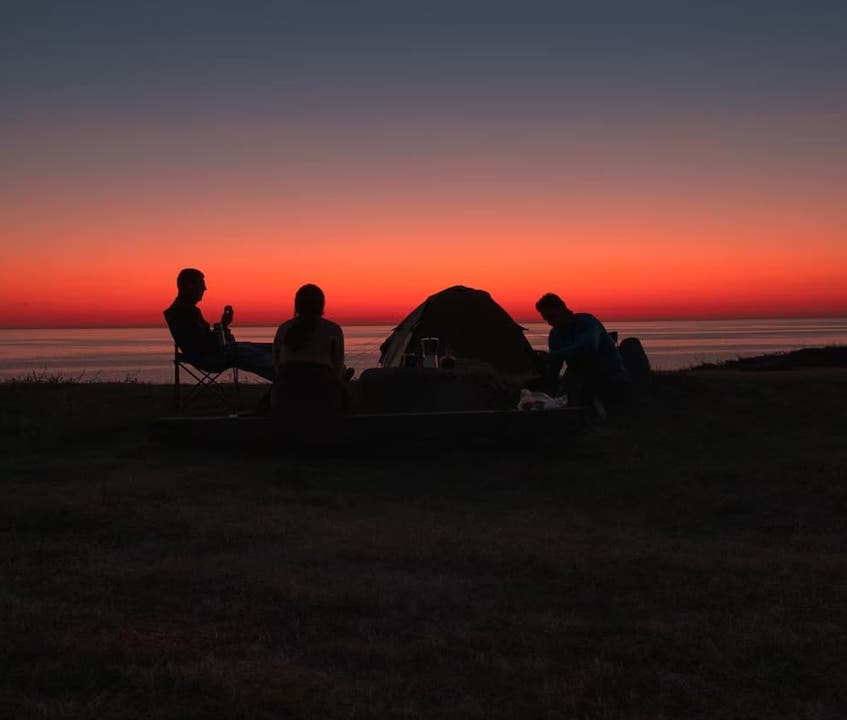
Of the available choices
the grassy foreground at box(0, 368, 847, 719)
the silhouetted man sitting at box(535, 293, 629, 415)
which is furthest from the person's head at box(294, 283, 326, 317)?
the silhouetted man sitting at box(535, 293, 629, 415)

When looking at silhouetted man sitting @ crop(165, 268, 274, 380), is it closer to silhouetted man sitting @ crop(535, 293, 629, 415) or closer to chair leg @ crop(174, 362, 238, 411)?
chair leg @ crop(174, 362, 238, 411)

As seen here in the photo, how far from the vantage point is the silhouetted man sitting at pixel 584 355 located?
10.1m

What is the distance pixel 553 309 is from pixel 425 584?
239 inches

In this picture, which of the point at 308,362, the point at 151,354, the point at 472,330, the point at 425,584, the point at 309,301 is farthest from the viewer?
the point at 151,354

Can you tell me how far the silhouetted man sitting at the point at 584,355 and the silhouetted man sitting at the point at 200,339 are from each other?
3050 millimetres

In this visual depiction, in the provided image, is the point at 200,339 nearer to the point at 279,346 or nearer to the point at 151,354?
the point at 279,346

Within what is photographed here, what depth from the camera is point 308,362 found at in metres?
7.96

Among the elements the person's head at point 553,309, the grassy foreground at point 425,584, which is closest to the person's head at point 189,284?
the grassy foreground at point 425,584

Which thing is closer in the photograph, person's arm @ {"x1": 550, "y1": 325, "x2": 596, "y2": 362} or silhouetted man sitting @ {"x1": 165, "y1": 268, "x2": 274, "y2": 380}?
silhouetted man sitting @ {"x1": 165, "y1": 268, "x2": 274, "y2": 380}

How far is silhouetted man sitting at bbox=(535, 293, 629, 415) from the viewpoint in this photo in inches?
399

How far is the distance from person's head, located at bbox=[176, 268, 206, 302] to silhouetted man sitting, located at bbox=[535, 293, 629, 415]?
360cm

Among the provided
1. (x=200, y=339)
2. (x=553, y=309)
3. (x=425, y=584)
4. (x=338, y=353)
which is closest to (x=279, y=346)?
(x=338, y=353)

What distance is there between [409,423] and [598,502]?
2043mm

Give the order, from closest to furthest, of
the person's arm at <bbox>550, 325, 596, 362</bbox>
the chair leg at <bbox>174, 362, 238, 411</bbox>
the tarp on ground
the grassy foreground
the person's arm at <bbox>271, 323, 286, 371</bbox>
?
1. the grassy foreground
2. the person's arm at <bbox>271, 323, 286, 371</bbox>
3. the person's arm at <bbox>550, 325, 596, 362</bbox>
4. the chair leg at <bbox>174, 362, 238, 411</bbox>
5. the tarp on ground
